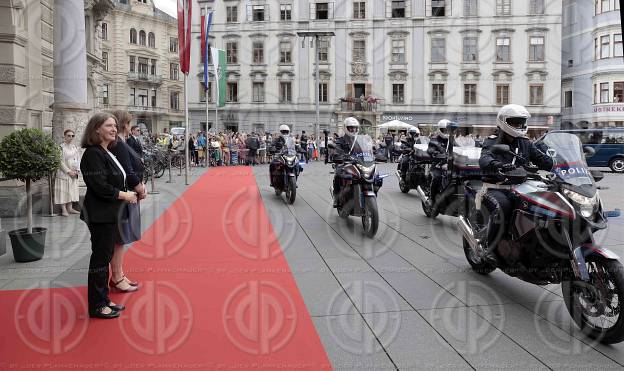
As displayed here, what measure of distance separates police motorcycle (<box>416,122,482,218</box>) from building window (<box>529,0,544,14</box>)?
4047 centimetres

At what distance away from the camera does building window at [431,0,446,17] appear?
45.2 meters

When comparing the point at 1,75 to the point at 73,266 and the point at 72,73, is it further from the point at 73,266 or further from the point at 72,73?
the point at 73,266

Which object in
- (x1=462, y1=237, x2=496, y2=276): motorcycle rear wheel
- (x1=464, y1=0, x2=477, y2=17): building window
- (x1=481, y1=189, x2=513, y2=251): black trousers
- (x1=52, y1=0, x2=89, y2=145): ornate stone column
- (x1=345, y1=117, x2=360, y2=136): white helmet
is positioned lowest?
(x1=462, y1=237, x2=496, y2=276): motorcycle rear wheel

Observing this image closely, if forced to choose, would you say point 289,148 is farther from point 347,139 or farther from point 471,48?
point 471,48

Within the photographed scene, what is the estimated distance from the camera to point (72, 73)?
383 inches

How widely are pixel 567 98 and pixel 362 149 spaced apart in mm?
43953

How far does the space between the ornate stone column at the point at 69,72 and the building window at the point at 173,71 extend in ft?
192

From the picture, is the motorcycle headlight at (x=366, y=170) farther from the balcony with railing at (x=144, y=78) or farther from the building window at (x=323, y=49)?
the balcony with railing at (x=144, y=78)

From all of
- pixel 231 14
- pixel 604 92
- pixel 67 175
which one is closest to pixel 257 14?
pixel 231 14

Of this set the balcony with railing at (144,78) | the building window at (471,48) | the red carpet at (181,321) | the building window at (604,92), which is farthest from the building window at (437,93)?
the red carpet at (181,321)

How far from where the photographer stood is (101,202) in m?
4.54

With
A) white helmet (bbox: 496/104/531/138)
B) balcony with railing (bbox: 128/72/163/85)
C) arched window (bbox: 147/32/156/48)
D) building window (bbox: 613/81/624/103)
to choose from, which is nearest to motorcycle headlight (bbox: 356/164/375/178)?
white helmet (bbox: 496/104/531/138)

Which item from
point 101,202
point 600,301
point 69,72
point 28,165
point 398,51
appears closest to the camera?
point 600,301

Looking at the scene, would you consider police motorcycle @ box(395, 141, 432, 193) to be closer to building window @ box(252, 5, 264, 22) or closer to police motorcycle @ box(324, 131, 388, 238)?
police motorcycle @ box(324, 131, 388, 238)
